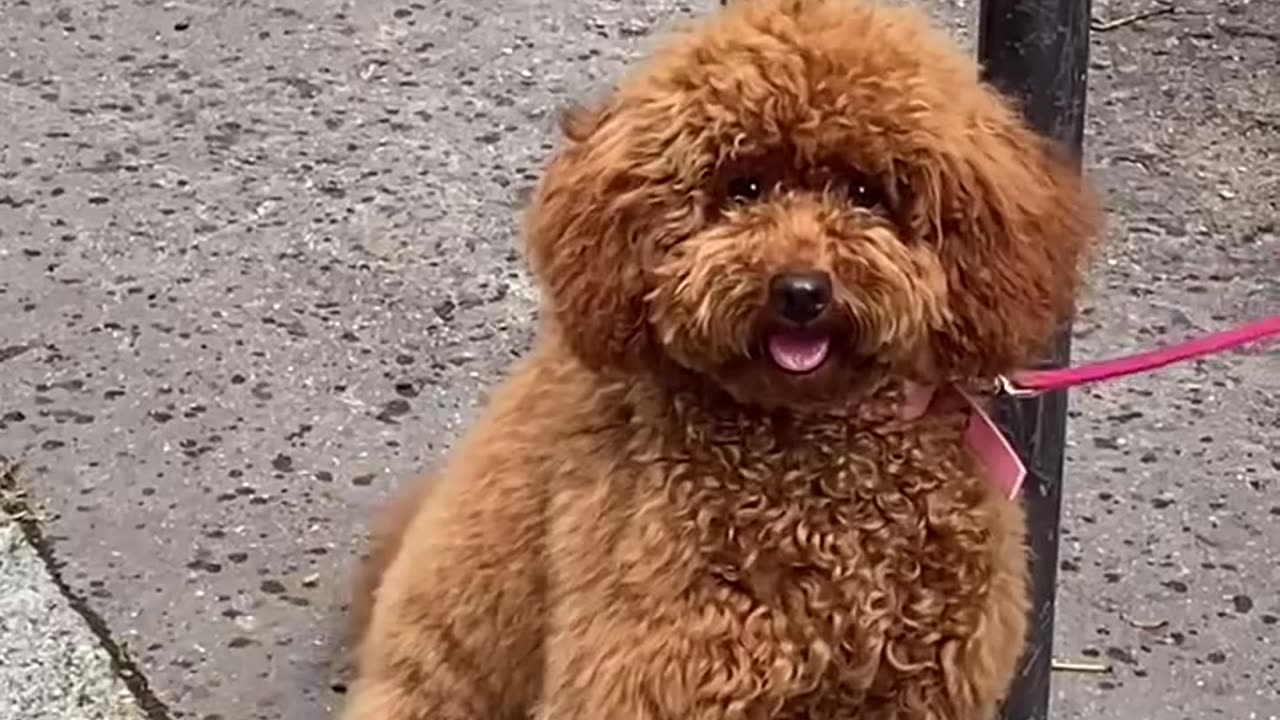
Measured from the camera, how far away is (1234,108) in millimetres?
6121

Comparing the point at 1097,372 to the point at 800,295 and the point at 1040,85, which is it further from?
the point at 800,295

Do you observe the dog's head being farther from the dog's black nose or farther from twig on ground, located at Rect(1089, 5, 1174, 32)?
twig on ground, located at Rect(1089, 5, 1174, 32)

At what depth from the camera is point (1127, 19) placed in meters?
6.53

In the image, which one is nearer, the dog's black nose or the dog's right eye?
the dog's black nose

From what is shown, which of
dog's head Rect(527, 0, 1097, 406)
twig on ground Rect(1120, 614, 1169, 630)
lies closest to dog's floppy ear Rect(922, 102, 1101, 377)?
dog's head Rect(527, 0, 1097, 406)

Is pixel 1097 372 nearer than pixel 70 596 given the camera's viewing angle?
Yes

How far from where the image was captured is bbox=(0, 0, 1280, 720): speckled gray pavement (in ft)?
14.3

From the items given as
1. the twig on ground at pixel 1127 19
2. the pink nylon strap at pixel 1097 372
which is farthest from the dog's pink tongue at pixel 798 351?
the twig on ground at pixel 1127 19

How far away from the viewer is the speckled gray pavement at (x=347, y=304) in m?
4.36

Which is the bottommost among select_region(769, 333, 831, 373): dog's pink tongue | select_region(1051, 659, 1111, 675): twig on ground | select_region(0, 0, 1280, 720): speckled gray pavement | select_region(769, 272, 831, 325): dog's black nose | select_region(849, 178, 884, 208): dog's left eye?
select_region(1051, 659, 1111, 675): twig on ground

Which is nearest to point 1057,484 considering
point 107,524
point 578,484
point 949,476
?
point 949,476

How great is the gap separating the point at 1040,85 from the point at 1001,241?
1.57 feet

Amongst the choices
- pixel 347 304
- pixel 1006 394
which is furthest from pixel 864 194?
pixel 347 304

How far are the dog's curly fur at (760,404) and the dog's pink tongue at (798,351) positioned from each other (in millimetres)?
23
